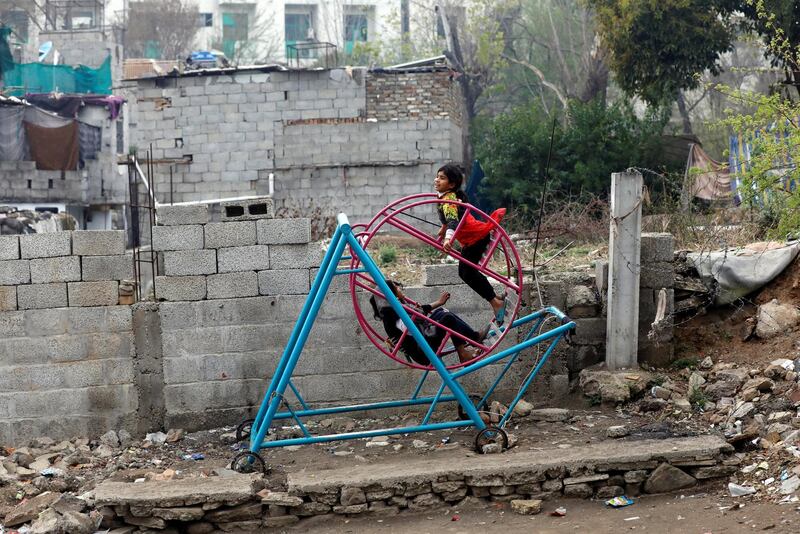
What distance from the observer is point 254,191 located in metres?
20.8

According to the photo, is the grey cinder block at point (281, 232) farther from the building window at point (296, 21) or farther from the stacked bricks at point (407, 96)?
the building window at point (296, 21)

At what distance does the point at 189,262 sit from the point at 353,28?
3878 centimetres

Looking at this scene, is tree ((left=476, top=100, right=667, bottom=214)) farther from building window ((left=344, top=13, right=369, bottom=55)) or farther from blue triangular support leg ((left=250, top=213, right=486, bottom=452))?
building window ((left=344, top=13, right=369, bottom=55))

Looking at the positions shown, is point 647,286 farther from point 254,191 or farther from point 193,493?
point 254,191

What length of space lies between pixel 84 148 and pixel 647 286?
24.4 meters

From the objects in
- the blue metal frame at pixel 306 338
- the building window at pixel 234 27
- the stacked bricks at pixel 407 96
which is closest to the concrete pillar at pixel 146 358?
the blue metal frame at pixel 306 338

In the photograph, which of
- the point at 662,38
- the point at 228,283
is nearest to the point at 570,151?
the point at 662,38

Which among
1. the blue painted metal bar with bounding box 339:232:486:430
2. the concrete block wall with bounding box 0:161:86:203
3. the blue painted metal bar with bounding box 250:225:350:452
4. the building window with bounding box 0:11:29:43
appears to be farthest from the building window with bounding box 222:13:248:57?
the blue painted metal bar with bounding box 339:232:486:430

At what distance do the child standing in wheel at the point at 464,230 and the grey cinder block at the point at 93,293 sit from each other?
2.80 metres

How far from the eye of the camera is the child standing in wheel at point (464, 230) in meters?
6.72

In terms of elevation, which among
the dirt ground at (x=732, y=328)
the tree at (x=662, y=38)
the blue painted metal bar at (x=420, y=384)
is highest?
the tree at (x=662, y=38)

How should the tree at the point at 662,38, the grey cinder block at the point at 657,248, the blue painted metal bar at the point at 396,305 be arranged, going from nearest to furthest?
1. the blue painted metal bar at the point at 396,305
2. the grey cinder block at the point at 657,248
3. the tree at the point at 662,38

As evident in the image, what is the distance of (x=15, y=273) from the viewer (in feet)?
25.6

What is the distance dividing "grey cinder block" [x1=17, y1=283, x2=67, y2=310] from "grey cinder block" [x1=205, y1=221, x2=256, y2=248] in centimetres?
123
